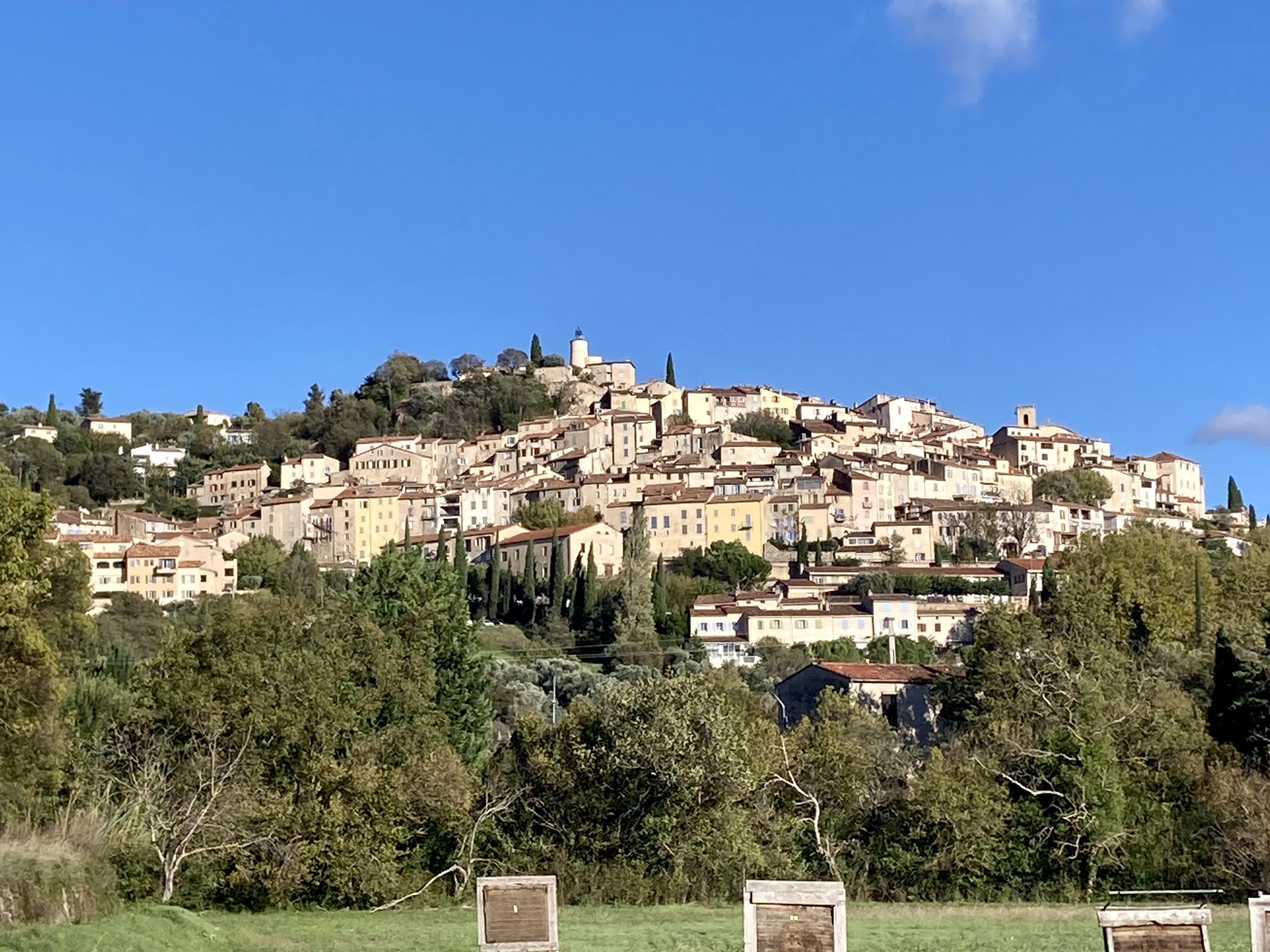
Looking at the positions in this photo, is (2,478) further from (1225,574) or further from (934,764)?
(1225,574)

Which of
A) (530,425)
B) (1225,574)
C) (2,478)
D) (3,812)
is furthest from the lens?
(530,425)

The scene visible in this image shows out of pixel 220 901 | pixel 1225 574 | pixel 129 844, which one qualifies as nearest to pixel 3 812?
pixel 129 844

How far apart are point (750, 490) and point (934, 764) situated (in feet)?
246

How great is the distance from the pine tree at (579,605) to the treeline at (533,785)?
155 ft

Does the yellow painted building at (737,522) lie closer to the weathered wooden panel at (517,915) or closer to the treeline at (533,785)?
the treeline at (533,785)

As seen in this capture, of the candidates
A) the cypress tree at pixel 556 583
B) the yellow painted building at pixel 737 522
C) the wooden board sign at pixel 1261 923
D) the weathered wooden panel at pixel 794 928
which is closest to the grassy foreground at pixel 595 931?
the weathered wooden panel at pixel 794 928

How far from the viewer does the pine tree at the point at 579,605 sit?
7994cm

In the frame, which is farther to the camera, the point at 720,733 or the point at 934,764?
the point at 934,764

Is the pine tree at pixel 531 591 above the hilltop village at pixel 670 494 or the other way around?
the other way around

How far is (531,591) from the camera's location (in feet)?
272

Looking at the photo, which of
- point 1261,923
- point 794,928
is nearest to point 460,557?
point 794,928

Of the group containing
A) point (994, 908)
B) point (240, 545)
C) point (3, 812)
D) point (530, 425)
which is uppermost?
point (530, 425)

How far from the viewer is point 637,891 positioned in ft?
81.1

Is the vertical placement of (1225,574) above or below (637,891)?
above
